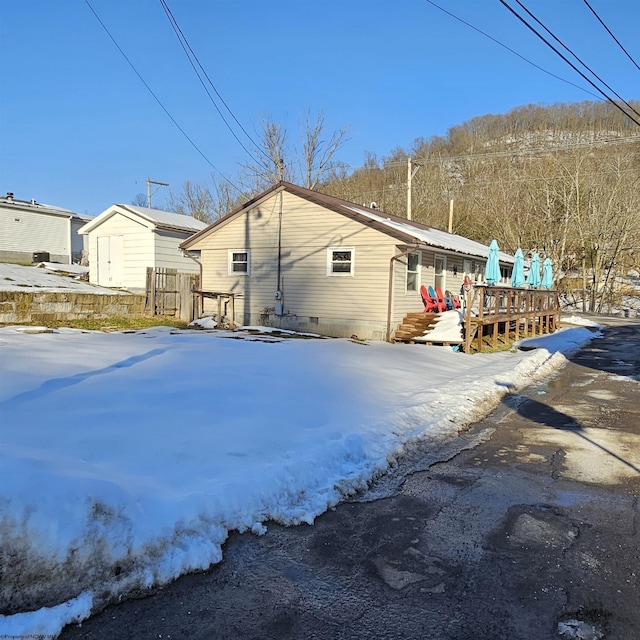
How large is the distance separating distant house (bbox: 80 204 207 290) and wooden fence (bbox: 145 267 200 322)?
6.98 feet

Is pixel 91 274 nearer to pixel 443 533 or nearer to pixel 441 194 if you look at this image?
pixel 443 533

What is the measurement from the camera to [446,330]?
14016 mm

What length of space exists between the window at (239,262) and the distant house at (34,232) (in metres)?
16.3

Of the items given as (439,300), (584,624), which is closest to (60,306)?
(439,300)

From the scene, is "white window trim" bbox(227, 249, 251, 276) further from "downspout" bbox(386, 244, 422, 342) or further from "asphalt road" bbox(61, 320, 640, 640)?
"asphalt road" bbox(61, 320, 640, 640)

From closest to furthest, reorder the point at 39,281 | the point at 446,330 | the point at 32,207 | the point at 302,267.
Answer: the point at 446,330 < the point at 302,267 < the point at 39,281 < the point at 32,207

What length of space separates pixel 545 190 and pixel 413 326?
3102 centimetres

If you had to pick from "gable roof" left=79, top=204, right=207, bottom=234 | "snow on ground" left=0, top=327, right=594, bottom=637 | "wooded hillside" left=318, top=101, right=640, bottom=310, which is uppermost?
"wooded hillside" left=318, top=101, right=640, bottom=310

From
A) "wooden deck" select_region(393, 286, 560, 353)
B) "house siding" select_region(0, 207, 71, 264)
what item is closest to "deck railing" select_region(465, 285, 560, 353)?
"wooden deck" select_region(393, 286, 560, 353)

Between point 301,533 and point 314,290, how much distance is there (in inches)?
492

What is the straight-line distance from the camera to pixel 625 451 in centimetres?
570

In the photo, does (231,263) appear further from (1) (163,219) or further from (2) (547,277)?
(2) (547,277)

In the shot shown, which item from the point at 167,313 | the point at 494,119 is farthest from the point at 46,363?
the point at 494,119

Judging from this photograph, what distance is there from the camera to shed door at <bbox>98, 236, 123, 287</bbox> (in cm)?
2111
